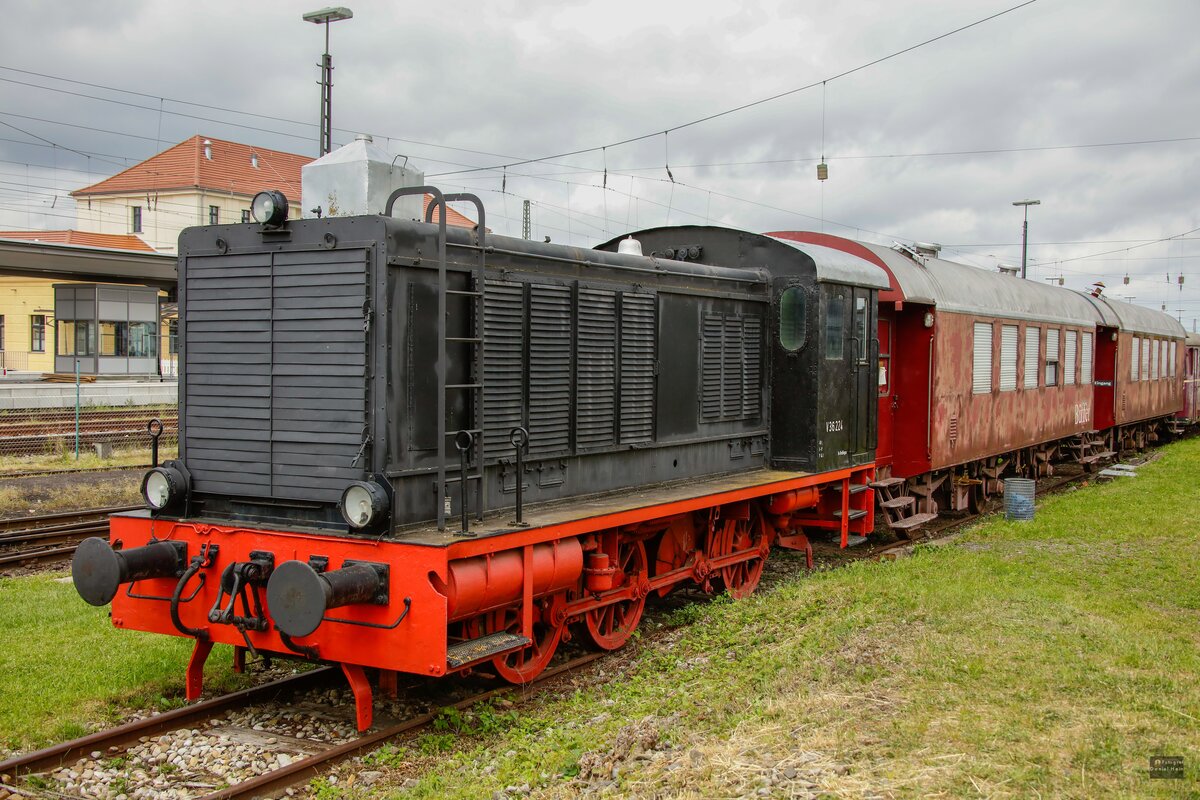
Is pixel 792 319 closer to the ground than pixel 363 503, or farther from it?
farther from it

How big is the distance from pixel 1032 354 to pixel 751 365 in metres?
8.76

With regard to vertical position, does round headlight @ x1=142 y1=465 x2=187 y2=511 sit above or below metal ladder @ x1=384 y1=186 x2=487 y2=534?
below

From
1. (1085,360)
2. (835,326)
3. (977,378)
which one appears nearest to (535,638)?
(835,326)

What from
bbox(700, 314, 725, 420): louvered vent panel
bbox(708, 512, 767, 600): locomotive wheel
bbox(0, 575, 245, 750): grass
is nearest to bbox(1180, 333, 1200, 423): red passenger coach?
bbox(708, 512, 767, 600): locomotive wheel

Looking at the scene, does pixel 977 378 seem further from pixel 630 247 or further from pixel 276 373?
pixel 276 373

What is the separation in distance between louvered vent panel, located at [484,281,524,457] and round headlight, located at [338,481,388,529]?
3.99 ft

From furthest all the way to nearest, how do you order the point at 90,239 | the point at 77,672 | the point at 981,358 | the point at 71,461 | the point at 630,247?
the point at 90,239 → the point at 71,461 → the point at 981,358 → the point at 630,247 → the point at 77,672

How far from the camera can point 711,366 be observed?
9133 mm

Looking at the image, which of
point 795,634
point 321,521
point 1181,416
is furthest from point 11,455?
point 1181,416

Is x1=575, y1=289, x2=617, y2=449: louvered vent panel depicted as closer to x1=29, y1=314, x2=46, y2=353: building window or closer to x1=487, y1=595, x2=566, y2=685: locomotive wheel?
→ x1=487, y1=595, x2=566, y2=685: locomotive wheel

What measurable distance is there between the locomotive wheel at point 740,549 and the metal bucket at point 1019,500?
517cm

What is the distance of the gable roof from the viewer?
50.0 meters

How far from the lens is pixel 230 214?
50031mm

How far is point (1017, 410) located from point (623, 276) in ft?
33.4
